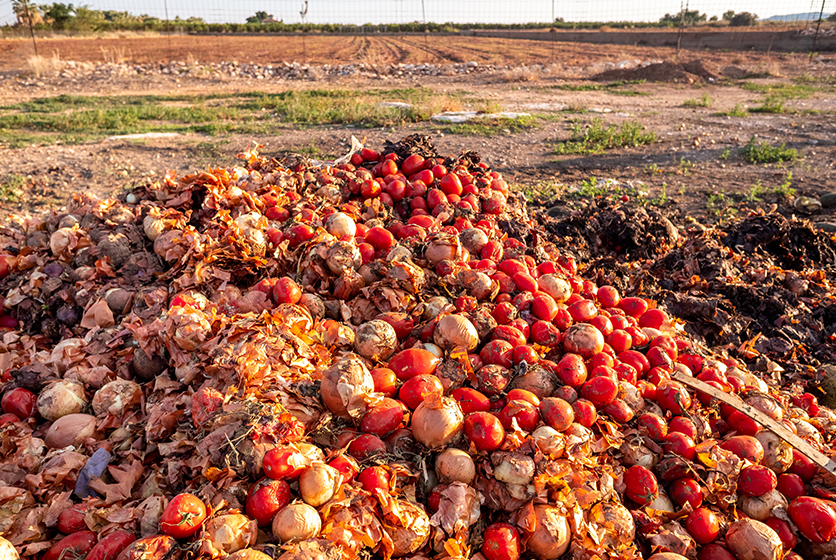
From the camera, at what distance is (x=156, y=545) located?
187cm

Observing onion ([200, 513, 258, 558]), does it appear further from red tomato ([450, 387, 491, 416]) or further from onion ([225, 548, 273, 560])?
red tomato ([450, 387, 491, 416])

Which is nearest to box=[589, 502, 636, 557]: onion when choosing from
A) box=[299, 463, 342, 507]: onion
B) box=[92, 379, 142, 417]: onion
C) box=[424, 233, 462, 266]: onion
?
box=[299, 463, 342, 507]: onion

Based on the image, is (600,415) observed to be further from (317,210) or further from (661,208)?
(661,208)

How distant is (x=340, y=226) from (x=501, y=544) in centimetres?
262

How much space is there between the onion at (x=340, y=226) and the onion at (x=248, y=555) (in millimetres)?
2496

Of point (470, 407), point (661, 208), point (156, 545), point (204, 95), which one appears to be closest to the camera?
point (156, 545)

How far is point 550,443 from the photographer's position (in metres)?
2.38

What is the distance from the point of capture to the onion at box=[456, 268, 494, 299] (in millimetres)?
3412

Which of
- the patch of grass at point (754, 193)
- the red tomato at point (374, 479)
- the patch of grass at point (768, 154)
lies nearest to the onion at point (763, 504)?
the red tomato at point (374, 479)

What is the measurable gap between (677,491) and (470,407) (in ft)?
3.71

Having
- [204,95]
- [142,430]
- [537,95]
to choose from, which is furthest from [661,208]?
[204,95]

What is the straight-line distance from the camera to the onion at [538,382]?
276cm

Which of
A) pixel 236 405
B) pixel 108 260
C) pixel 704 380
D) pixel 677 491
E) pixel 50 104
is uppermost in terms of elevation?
pixel 50 104

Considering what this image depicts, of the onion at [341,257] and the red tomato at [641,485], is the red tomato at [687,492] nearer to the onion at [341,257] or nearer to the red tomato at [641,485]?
the red tomato at [641,485]
